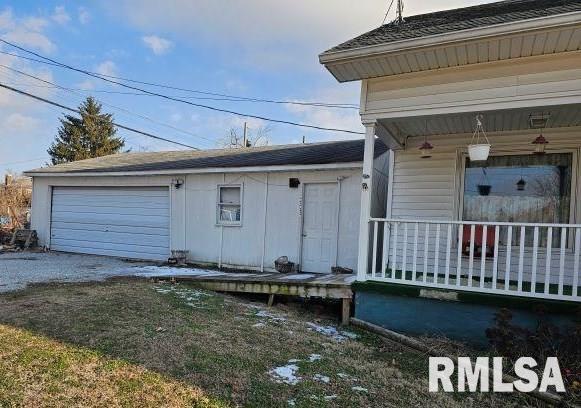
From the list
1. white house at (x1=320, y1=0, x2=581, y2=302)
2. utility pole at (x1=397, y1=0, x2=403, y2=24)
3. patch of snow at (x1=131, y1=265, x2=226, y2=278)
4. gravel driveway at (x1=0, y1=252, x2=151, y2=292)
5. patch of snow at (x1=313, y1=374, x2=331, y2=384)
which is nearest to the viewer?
patch of snow at (x1=313, y1=374, x2=331, y2=384)

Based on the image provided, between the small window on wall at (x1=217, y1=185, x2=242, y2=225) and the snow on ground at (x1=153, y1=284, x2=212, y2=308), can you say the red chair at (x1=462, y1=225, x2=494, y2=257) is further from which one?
the small window on wall at (x1=217, y1=185, x2=242, y2=225)

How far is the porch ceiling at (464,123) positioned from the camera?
18.2 feet

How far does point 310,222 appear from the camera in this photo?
8859 mm

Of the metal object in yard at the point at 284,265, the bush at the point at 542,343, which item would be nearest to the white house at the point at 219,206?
the metal object in yard at the point at 284,265

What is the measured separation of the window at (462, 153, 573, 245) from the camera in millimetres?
6141

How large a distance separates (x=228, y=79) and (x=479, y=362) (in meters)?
20.1

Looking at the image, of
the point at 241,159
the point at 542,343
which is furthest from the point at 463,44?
the point at 241,159

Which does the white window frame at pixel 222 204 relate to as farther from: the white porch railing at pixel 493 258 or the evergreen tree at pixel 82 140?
the evergreen tree at pixel 82 140

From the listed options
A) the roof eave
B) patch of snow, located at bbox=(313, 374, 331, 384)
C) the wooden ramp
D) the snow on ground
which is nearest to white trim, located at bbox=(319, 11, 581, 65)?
the roof eave

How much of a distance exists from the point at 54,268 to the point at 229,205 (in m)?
4.02

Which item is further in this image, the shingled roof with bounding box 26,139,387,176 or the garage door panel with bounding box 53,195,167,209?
the garage door panel with bounding box 53,195,167,209

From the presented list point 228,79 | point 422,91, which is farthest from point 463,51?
point 228,79

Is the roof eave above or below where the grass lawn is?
above
